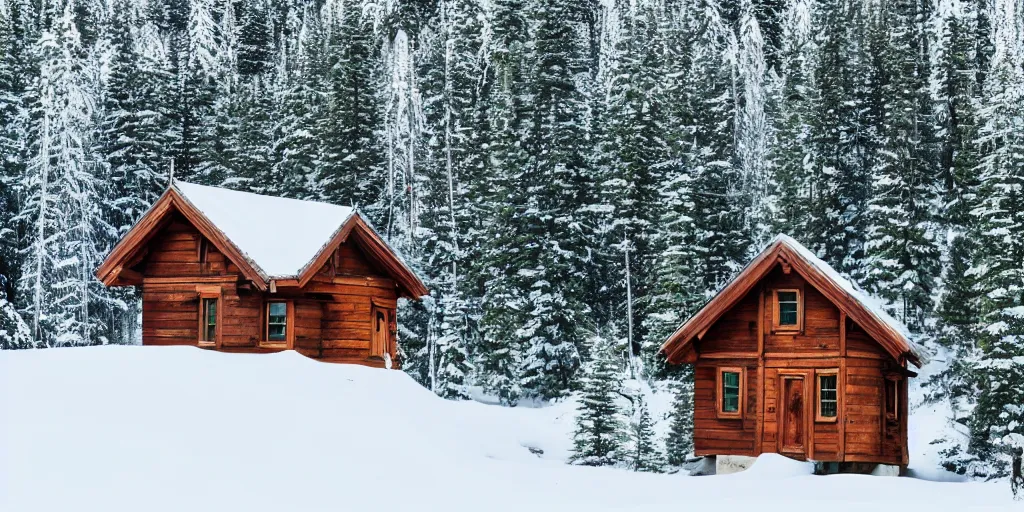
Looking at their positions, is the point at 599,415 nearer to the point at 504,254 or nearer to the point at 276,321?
the point at 276,321

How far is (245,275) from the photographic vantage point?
113ft

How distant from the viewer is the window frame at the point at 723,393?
35263 millimetres

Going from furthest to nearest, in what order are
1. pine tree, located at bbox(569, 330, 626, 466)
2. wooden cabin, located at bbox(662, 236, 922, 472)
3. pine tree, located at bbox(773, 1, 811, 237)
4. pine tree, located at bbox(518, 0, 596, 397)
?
pine tree, located at bbox(773, 1, 811, 237), pine tree, located at bbox(518, 0, 596, 397), pine tree, located at bbox(569, 330, 626, 466), wooden cabin, located at bbox(662, 236, 922, 472)

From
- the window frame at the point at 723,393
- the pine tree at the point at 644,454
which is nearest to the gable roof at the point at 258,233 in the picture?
the pine tree at the point at 644,454

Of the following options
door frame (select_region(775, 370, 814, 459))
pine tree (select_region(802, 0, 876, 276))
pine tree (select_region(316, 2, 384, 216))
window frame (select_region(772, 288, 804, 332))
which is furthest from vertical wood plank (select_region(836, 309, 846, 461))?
pine tree (select_region(316, 2, 384, 216))

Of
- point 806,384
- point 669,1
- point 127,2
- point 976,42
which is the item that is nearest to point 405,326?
point 806,384

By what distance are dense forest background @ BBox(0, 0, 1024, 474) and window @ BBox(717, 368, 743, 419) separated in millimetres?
12484

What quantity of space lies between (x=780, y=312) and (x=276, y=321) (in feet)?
46.5

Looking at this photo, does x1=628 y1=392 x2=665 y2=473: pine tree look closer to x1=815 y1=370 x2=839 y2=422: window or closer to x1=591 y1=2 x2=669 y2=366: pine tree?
x1=815 y1=370 x2=839 y2=422: window

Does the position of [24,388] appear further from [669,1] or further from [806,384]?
[669,1]

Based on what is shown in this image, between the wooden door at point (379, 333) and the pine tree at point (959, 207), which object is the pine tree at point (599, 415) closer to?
the wooden door at point (379, 333)

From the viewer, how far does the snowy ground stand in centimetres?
2066

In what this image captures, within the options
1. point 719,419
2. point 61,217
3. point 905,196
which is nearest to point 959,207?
Answer: point 905,196

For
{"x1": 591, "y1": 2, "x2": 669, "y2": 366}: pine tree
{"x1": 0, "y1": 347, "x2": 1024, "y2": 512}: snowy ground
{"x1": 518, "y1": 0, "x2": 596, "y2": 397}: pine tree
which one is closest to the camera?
{"x1": 0, "y1": 347, "x2": 1024, "y2": 512}: snowy ground
